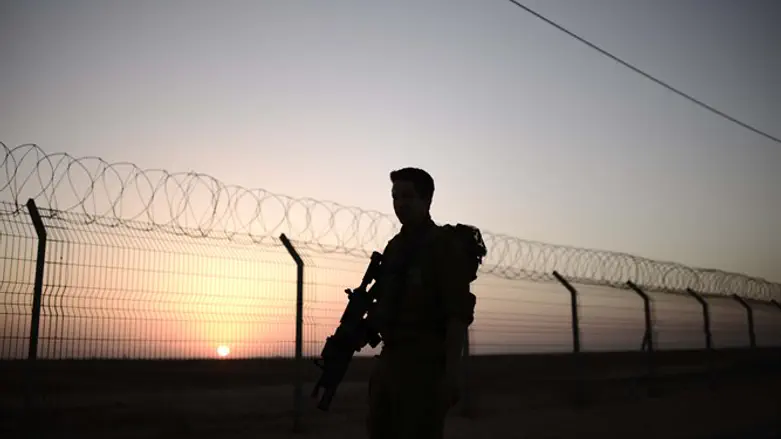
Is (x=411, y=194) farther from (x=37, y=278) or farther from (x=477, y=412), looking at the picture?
(x=477, y=412)

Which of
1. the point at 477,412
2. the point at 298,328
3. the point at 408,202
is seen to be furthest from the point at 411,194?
the point at 477,412

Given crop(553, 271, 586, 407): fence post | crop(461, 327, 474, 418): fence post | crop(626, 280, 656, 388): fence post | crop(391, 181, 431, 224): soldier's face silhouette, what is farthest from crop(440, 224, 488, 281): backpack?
crop(626, 280, 656, 388): fence post

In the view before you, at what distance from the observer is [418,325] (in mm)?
3113

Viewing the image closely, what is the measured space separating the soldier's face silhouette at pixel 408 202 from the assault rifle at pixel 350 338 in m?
0.24

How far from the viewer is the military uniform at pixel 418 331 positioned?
3.06 meters

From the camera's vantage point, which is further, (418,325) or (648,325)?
(648,325)

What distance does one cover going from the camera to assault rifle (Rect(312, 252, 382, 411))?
10.8 ft

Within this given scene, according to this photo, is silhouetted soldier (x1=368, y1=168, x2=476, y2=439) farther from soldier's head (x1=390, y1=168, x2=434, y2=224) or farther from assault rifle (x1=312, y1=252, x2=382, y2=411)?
assault rifle (x1=312, y1=252, x2=382, y2=411)

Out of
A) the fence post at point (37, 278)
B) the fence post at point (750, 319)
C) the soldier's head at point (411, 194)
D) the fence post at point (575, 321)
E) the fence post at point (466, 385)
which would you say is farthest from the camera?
the fence post at point (750, 319)

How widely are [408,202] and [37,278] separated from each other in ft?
11.9

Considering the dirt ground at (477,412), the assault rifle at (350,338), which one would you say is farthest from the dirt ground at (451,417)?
the assault rifle at (350,338)

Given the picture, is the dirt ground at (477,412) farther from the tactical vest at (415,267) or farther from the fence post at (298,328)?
the tactical vest at (415,267)

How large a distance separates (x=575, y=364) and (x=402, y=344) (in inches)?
327

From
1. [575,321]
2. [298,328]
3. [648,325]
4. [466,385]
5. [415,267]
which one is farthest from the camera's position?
[648,325]
